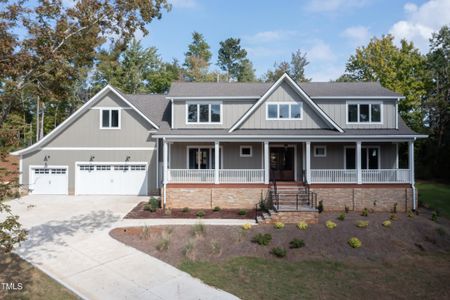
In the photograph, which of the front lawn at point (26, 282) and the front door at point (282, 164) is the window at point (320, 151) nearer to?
the front door at point (282, 164)

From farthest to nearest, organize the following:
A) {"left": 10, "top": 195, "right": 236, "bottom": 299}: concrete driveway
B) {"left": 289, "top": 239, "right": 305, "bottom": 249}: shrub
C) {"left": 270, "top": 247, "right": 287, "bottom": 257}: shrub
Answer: {"left": 289, "top": 239, "right": 305, "bottom": 249}: shrub
{"left": 270, "top": 247, "right": 287, "bottom": 257}: shrub
{"left": 10, "top": 195, "right": 236, "bottom": 299}: concrete driveway

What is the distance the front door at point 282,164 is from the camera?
18456 millimetres

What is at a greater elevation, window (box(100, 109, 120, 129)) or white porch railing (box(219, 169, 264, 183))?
window (box(100, 109, 120, 129))

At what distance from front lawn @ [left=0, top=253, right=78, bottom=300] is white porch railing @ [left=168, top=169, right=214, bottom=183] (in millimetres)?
8312

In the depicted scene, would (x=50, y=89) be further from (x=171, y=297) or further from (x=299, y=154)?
(x=299, y=154)

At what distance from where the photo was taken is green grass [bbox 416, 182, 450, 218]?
17808 millimetres

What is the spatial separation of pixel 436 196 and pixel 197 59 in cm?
3341

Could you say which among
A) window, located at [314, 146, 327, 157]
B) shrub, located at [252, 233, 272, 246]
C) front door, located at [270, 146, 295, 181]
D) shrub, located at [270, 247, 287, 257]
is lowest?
shrub, located at [270, 247, 287, 257]

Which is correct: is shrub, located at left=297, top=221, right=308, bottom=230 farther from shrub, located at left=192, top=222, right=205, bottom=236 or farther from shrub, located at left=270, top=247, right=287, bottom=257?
shrub, located at left=192, top=222, right=205, bottom=236

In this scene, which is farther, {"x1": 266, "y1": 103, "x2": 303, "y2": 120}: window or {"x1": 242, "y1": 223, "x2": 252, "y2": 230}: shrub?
{"x1": 266, "y1": 103, "x2": 303, "y2": 120}: window

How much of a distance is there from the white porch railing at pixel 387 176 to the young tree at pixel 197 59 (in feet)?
98.9

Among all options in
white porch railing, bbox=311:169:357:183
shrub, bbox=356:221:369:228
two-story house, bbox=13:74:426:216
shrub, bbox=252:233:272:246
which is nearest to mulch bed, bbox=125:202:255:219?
two-story house, bbox=13:74:426:216

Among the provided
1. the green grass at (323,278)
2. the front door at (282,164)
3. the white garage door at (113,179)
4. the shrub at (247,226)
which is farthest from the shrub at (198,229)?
the white garage door at (113,179)

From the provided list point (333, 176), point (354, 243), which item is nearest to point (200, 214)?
point (354, 243)
